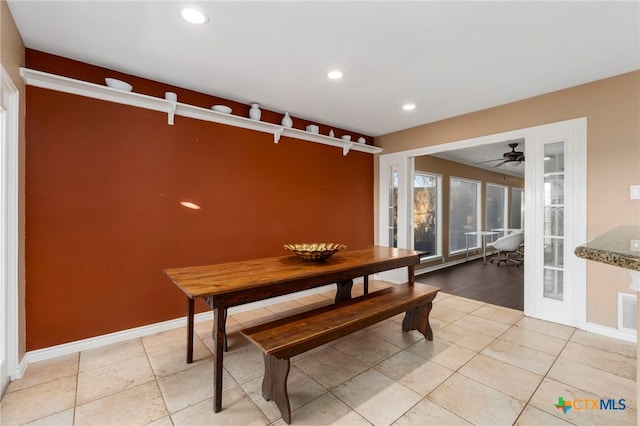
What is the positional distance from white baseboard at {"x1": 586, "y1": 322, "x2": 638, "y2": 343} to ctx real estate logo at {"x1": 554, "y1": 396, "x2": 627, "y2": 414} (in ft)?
3.74

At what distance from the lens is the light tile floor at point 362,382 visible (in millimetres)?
1650

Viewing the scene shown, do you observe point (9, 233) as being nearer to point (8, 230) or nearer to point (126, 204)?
point (8, 230)

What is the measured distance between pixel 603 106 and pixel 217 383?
3984 mm

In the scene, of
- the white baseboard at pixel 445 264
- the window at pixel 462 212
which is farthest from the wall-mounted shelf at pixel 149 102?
the window at pixel 462 212

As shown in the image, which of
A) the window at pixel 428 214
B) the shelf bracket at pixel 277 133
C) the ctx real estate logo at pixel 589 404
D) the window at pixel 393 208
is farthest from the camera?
the window at pixel 428 214

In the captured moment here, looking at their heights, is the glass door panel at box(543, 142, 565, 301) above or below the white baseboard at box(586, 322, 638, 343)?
above

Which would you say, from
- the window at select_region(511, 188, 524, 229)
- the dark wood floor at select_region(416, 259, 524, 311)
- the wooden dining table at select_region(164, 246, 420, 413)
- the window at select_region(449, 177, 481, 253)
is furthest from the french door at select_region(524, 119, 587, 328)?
the window at select_region(511, 188, 524, 229)

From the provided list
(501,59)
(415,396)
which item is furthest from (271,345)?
(501,59)

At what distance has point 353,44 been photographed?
84.3 inches

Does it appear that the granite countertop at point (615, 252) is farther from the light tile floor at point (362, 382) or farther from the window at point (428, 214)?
the window at point (428, 214)

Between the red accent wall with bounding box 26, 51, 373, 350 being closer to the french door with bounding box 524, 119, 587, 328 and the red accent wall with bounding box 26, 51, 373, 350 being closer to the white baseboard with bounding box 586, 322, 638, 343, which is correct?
the french door with bounding box 524, 119, 587, 328

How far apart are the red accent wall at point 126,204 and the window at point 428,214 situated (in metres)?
3.20

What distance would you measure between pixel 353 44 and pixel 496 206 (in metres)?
7.51

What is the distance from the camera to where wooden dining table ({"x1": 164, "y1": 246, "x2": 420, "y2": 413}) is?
1663 millimetres
